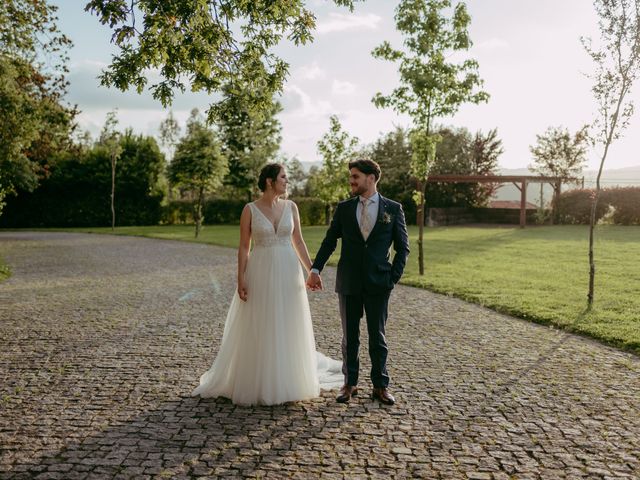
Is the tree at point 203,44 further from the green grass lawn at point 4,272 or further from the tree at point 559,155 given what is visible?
the tree at point 559,155

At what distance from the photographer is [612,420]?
15.2 feet

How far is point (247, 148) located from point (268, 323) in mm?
43265

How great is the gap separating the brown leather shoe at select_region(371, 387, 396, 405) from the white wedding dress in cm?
53

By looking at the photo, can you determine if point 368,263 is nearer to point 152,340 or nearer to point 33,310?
point 152,340

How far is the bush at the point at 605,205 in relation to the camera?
32219 mm

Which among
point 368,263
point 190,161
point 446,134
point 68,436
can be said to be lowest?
point 68,436

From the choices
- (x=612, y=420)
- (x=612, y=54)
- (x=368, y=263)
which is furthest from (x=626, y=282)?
(x=368, y=263)

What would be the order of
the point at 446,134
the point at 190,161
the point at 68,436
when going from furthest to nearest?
the point at 446,134
the point at 190,161
the point at 68,436

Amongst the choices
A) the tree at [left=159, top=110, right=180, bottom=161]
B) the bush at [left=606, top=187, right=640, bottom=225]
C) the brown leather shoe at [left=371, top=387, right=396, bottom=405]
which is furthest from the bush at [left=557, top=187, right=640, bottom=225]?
the tree at [left=159, top=110, right=180, bottom=161]

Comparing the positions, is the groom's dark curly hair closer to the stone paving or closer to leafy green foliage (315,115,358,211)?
the stone paving

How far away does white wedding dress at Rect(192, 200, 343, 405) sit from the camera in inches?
199

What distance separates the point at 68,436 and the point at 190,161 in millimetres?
22682

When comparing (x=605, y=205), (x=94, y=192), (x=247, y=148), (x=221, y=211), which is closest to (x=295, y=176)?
(x=247, y=148)

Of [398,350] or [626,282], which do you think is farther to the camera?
[626,282]
